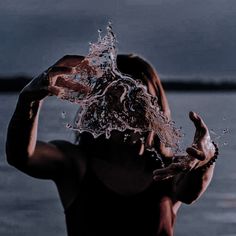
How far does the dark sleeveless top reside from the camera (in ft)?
4.46

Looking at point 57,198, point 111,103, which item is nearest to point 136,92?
point 111,103

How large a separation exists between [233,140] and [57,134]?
53 cm

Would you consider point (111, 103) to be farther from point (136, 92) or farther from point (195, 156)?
point (195, 156)

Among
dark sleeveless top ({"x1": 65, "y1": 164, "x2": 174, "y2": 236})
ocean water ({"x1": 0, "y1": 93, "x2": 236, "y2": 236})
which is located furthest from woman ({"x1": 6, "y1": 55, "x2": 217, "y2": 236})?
ocean water ({"x1": 0, "y1": 93, "x2": 236, "y2": 236})

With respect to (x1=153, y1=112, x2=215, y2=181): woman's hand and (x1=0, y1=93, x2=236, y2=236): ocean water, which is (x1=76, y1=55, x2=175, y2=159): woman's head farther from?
(x1=0, y1=93, x2=236, y2=236): ocean water

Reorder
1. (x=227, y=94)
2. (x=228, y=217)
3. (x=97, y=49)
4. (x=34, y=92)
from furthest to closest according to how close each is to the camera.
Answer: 1. (x=227, y=94)
2. (x=228, y=217)
3. (x=97, y=49)
4. (x=34, y=92)

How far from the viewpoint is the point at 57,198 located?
105 inches

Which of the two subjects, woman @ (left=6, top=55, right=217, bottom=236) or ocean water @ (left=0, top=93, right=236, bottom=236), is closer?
woman @ (left=6, top=55, right=217, bottom=236)

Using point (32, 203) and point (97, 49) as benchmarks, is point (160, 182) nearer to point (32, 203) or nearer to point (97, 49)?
point (97, 49)

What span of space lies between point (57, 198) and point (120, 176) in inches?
50.7

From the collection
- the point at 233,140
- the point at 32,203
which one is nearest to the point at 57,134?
the point at 32,203

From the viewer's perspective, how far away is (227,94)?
312cm

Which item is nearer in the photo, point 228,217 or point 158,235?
point 158,235

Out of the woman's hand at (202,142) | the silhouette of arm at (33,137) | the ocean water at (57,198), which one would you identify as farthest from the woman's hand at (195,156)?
the ocean water at (57,198)
